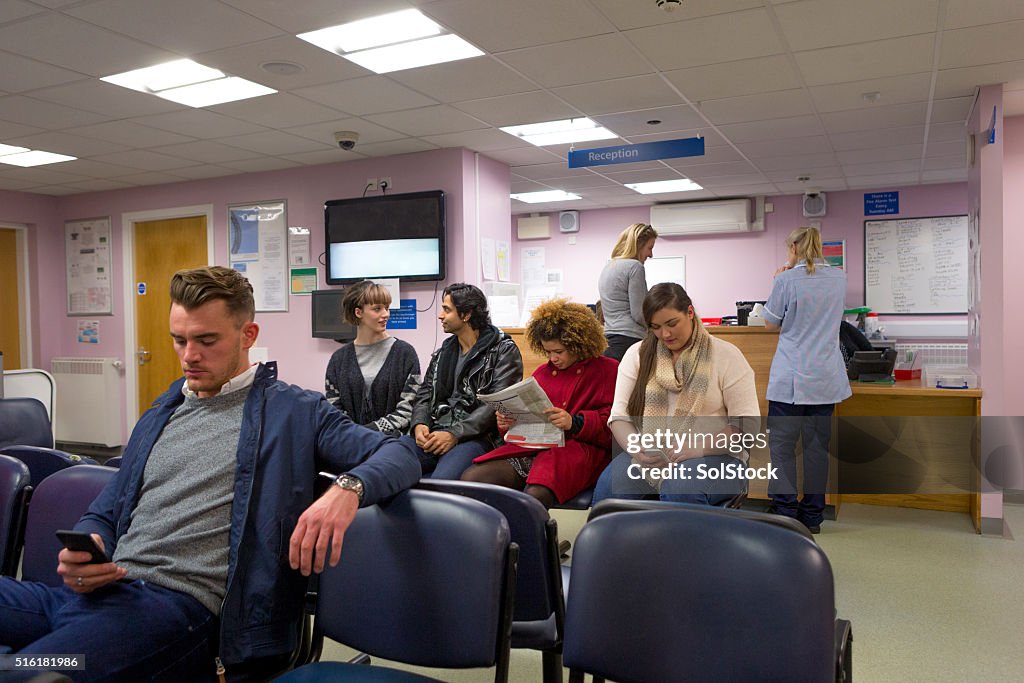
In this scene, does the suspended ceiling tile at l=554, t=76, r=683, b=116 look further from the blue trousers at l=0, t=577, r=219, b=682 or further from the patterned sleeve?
the blue trousers at l=0, t=577, r=219, b=682

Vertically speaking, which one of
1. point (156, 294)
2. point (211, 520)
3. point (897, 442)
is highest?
point (156, 294)

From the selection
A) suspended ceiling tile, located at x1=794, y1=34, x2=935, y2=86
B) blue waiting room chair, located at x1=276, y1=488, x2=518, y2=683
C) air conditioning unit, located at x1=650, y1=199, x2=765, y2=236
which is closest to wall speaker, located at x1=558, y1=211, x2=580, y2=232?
air conditioning unit, located at x1=650, y1=199, x2=765, y2=236

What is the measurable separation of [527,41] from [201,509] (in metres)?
2.80

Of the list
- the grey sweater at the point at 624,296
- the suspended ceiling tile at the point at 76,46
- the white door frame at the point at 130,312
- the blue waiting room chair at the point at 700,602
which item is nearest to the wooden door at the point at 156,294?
the white door frame at the point at 130,312

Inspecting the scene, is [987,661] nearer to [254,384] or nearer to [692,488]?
[692,488]

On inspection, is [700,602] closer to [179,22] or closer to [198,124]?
[179,22]

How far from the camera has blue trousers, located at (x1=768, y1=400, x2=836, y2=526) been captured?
14.2 feet

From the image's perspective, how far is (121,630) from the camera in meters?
1.44

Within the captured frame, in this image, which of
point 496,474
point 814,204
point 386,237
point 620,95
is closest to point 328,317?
point 386,237

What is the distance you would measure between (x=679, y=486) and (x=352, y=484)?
5.32ft

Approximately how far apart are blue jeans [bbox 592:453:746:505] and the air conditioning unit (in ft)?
20.2

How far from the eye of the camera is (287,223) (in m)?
6.45

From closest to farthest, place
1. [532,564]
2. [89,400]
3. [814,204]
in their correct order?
[532,564], [89,400], [814,204]

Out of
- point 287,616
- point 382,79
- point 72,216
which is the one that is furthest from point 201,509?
point 72,216
